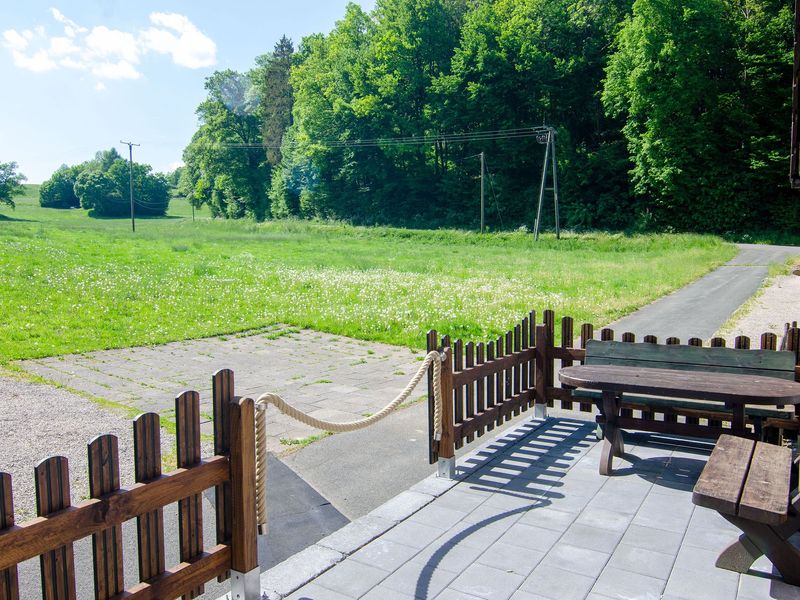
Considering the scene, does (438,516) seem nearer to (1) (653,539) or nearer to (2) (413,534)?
(2) (413,534)

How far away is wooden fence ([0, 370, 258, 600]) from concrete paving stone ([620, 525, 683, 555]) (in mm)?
2329

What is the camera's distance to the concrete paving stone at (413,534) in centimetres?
417

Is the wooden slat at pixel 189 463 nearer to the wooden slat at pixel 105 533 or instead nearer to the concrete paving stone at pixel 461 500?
the wooden slat at pixel 105 533

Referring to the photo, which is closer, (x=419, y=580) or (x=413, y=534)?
(x=419, y=580)

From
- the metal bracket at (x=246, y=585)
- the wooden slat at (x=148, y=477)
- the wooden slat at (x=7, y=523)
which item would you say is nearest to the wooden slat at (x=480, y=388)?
the metal bracket at (x=246, y=585)

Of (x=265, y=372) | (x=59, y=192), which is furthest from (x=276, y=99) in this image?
(x=265, y=372)

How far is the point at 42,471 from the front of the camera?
8.09ft

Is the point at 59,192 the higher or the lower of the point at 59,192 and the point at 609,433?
the higher

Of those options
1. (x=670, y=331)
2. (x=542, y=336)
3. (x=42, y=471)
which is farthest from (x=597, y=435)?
(x=670, y=331)

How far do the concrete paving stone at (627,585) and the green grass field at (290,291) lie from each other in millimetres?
8777

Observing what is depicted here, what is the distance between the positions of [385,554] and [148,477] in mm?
1669

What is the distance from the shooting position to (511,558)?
391 centimetres

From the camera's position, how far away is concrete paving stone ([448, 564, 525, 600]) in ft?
11.5

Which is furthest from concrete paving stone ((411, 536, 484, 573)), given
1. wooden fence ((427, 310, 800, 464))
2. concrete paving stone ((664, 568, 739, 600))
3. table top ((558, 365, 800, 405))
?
table top ((558, 365, 800, 405))
